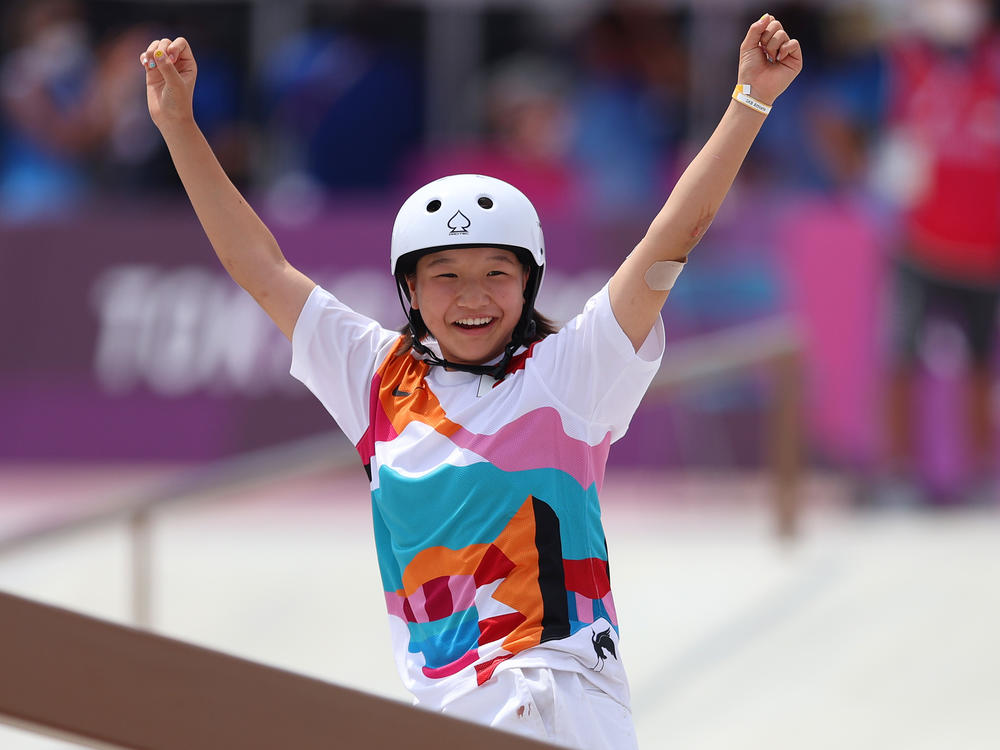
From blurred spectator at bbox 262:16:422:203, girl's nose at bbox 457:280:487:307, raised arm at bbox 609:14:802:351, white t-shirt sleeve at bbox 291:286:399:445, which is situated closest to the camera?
raised arm at bbox 609:14:802:351

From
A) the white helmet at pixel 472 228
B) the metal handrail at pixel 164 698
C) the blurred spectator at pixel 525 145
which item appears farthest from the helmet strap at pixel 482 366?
the blurred spectator at pixel 525 145

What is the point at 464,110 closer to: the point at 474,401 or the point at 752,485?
the point at 752,485

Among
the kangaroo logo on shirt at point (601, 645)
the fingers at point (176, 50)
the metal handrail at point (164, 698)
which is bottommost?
the metal handrail at point (164, 698)

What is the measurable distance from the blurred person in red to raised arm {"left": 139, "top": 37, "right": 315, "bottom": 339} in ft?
21.3

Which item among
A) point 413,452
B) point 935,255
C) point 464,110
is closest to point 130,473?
point 464,110

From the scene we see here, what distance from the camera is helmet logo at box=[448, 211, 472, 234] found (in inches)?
118

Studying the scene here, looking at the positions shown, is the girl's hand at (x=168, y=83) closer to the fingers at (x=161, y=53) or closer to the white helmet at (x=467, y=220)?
the fingers at (x=161, y=53)

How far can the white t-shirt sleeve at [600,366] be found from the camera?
2871mm

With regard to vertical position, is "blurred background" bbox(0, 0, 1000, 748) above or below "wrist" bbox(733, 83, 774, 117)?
above

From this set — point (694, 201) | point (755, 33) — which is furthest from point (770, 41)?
point (694, 201)

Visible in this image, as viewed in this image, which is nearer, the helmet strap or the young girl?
the young girl

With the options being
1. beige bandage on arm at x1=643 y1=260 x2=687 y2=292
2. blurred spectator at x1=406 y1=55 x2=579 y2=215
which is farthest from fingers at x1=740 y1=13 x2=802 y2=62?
blurred spectator at x1=406 y1=55 x2=579 y2=215

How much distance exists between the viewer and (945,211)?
358 inches

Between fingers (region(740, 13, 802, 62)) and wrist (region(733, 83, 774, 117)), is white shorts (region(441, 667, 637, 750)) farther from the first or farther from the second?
fingers (region(740, 13, 802, 62))
